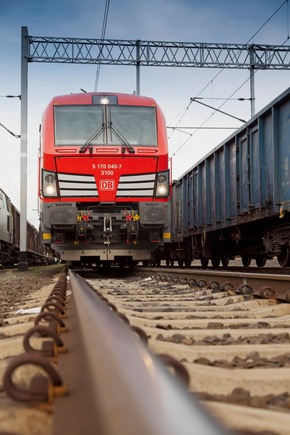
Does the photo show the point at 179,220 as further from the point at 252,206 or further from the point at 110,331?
the point at 110,331

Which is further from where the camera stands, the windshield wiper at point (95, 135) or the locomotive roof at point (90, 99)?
the locomotive roof at point (90, 99)

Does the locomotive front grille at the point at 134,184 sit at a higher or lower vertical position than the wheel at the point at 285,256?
higher

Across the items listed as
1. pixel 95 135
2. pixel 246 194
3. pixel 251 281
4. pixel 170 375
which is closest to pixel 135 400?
pixel 170 375

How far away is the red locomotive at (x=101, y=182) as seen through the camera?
32.4 feet

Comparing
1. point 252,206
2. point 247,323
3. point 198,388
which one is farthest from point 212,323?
point 252,206

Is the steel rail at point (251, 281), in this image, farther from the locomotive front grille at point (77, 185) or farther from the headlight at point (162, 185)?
the locomotive front grille at point (77, 185)

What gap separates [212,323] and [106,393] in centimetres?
251

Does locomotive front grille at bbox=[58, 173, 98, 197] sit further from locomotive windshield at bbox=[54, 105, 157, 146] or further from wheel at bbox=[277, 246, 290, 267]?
wheel at bbox=[277, 246, 290, 267]

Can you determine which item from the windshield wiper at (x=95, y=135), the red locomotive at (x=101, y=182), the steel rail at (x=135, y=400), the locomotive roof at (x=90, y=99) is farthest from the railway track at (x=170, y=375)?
the locomotive roof at (x=90, y=99)

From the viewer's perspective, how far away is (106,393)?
3.00 ft

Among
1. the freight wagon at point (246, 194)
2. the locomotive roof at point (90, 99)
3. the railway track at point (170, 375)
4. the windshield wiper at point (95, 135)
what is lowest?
the railway track at point (170, 375)

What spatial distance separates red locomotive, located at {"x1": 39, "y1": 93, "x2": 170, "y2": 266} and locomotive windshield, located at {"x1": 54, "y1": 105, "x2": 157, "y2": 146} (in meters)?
0.02

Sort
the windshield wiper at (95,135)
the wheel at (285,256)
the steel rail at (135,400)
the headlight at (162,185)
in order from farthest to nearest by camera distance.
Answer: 1. the windshield wiper at (95,135)
2. the headlight at (162,185)
3. the wheel at (285,256)
4. the steel rail at (135,400)

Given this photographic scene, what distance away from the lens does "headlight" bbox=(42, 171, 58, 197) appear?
32.4 ft
